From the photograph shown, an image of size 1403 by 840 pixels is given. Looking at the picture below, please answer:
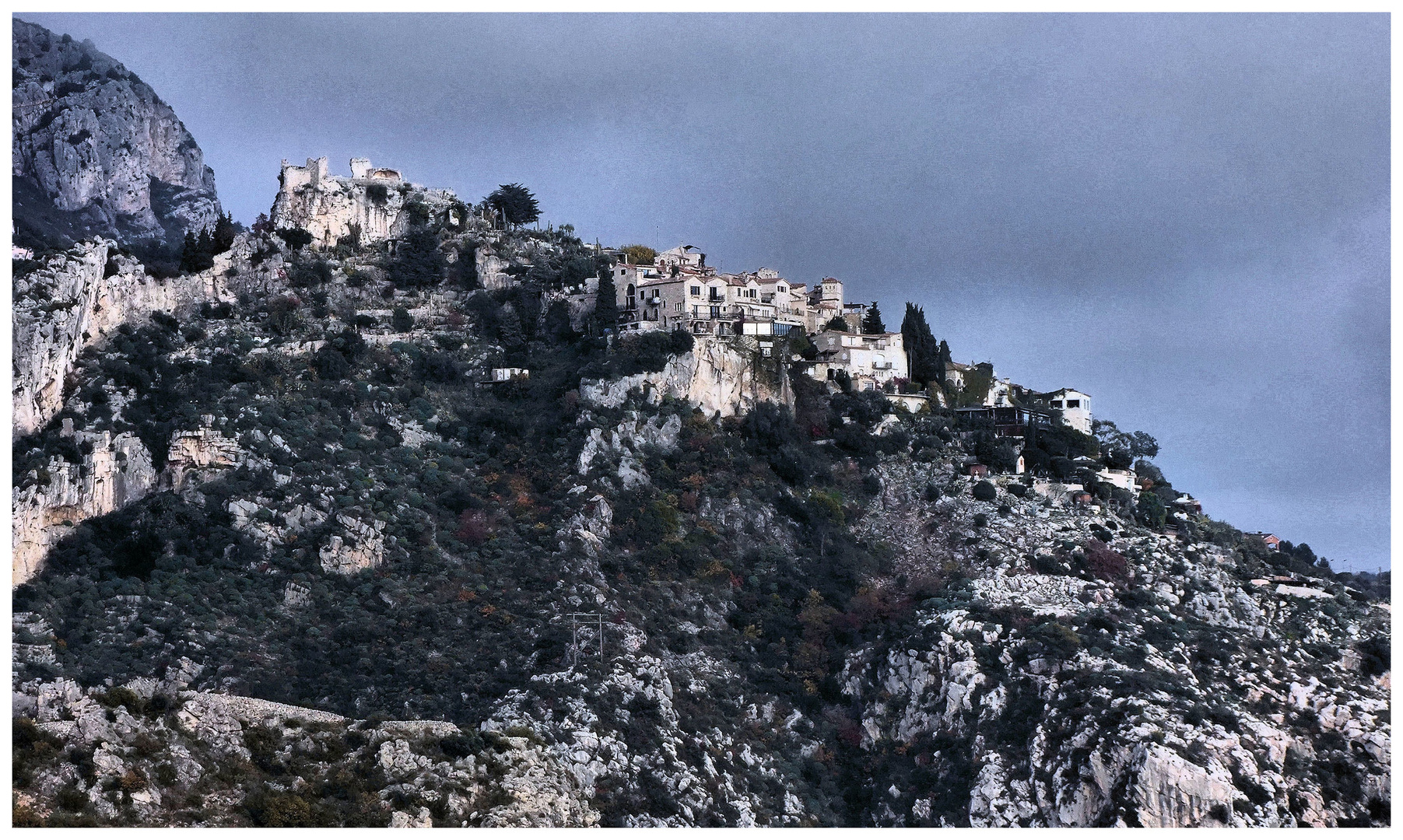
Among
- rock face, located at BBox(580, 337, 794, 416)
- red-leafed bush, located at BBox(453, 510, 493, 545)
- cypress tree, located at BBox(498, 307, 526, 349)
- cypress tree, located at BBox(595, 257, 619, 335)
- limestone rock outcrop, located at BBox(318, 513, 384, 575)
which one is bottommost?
limestone rock outcrop, located at BBox(318, 513, 384, 575)

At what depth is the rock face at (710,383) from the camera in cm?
6731

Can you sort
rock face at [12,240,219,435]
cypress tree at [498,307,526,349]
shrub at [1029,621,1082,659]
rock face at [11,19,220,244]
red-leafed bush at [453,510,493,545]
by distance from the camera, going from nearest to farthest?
shrub at [1029,621,1082,659], red-leafed bush at [453,510,493,545], rock face at [12,240,219,435], cypress tree at [498,307,526,349], rock face at [11,19,220,244]

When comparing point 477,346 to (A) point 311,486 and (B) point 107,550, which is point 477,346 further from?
(B) point 107,550

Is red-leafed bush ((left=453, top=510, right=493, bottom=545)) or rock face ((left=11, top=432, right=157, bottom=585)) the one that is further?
red-leafed bush ((left=453, top=510, right=493, bottom=545))

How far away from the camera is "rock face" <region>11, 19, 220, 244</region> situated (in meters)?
117

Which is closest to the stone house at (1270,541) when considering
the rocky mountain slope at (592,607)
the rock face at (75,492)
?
the rocky mountain slope at (592,607)

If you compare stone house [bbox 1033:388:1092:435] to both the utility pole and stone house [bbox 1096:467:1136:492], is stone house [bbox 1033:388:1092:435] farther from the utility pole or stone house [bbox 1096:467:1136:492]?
the utility pole

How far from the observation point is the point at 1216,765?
48.8 metres

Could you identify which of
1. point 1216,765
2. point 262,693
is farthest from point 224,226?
point 1216,765

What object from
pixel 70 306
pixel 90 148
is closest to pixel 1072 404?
pixel 70 306

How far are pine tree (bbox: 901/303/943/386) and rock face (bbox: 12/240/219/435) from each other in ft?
106

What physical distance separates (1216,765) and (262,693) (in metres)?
29.3

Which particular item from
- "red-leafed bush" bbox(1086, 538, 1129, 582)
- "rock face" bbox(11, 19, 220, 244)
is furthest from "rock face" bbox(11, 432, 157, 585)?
"rock face" bbox(11, 19, 220, 244)

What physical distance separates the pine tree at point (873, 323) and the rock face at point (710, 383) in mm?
9697
